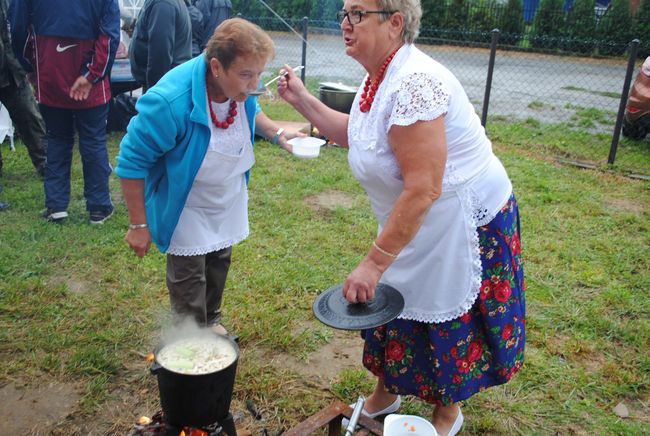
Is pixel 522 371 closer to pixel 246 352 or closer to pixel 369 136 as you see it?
pixel 246 352

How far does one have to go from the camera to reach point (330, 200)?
572 cm

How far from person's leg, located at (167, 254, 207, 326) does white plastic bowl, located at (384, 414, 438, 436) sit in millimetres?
1146

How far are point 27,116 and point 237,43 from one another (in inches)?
159

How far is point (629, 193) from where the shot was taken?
242 inches

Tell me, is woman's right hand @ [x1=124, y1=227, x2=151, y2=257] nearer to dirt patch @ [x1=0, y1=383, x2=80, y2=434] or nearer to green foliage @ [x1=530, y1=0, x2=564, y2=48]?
dirt patch @ [x1=0, y1=383, x2=80, y2=434]

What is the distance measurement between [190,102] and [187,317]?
1.08 meters

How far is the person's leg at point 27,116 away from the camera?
215 inches

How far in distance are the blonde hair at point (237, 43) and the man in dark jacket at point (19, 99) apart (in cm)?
336

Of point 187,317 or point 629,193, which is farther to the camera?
point 629,193

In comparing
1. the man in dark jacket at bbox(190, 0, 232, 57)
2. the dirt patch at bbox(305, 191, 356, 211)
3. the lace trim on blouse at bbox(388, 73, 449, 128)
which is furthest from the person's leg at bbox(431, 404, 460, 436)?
the man in dark jacket at bbox(190, 0, 232, 57)

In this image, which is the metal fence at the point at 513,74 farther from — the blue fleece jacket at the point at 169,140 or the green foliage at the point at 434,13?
the blue fleece jacket at the point at 169,140

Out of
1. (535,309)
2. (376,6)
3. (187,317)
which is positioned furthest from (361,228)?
(376,6)

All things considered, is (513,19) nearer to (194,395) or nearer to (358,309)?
(358,309)

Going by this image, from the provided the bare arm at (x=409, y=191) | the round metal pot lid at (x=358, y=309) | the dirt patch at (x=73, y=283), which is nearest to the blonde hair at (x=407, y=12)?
the bare arm at (x=409, y=191)
